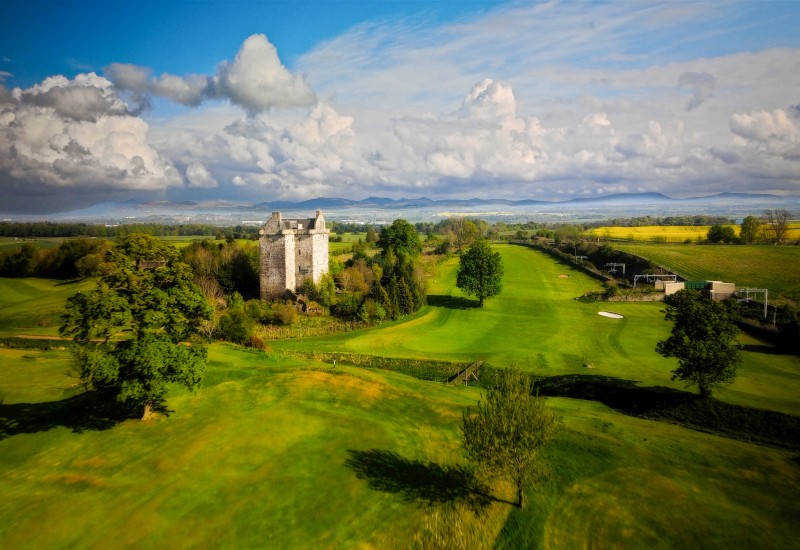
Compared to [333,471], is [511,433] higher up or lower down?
higher up

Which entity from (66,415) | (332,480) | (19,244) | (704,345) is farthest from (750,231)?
(19,244)

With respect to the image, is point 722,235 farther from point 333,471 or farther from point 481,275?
point 333,471

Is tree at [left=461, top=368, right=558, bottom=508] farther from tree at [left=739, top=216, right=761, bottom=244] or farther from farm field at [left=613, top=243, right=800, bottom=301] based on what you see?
tree at [left=739, top=216, right=761, bottom=244]

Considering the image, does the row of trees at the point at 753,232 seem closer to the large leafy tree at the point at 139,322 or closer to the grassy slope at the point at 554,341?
the grassy slope at the point at 554,341

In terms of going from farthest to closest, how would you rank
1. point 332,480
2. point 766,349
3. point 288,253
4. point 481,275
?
point 481,275 < point 288,253 < point 766,349 < point 332,480

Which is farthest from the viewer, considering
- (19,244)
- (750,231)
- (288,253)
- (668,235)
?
(668,235)

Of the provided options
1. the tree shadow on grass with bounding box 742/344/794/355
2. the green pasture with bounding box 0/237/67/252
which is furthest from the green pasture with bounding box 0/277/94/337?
the tree shadow on grass with bounding box 742/344/794/355

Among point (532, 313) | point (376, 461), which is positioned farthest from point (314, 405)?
point (532, 313)

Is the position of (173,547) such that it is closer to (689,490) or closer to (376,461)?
(376,461)
